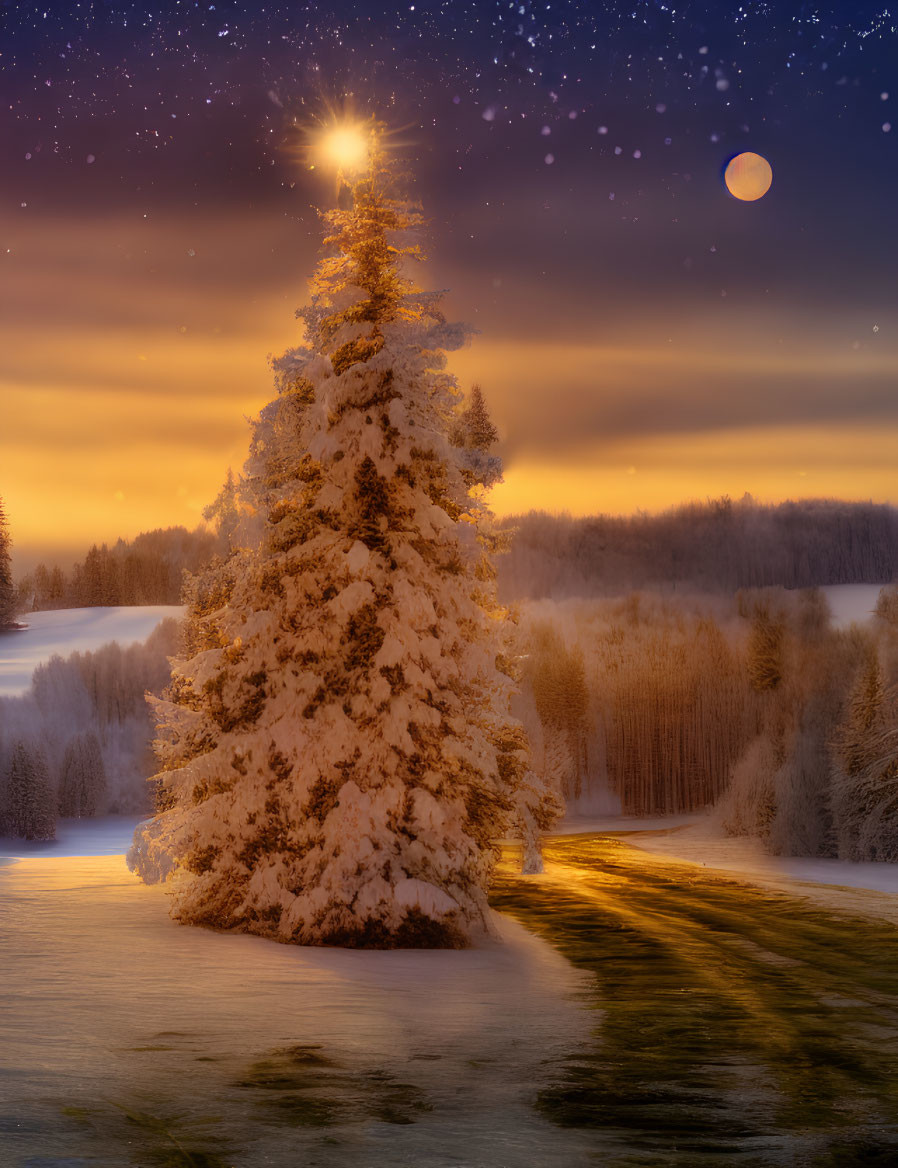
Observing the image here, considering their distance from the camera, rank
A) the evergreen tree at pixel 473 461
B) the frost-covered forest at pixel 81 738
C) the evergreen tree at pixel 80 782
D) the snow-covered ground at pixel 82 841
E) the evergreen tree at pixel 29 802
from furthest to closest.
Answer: the evergreen tree at pixel 80 782 < the frost-covered forest at pixel 81 738 < the evergreen tree at pixel 29 802 < the snow-covered ground at pixel 82 841 < the evergreen tree at pixel 473 461

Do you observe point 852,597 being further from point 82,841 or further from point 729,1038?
point 729,1038

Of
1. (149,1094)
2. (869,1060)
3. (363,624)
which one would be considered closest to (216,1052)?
(149,1094)

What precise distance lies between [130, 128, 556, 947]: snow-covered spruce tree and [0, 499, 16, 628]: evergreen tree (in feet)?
304

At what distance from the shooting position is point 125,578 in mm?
151125

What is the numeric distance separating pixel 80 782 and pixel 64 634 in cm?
4180

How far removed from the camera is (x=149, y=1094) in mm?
9086

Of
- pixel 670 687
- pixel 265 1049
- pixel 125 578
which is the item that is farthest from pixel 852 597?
pixel 265 1049

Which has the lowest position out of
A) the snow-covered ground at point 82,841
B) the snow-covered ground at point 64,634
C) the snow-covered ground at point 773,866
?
the snow-covered ground at point 82,841

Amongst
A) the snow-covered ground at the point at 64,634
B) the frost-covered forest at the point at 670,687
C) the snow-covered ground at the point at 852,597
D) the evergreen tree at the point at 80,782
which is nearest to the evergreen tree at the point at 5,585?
the snow-covered ground at the point at 64,634

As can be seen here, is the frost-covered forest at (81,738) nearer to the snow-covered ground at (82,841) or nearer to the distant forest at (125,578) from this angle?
the snow-covered ground at (82,841)

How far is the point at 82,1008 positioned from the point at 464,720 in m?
7.80

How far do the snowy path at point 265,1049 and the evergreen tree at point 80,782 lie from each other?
74.2m

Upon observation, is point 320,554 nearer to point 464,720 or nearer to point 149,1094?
point 464,720

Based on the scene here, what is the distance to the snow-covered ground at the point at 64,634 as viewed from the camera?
116938 mm
